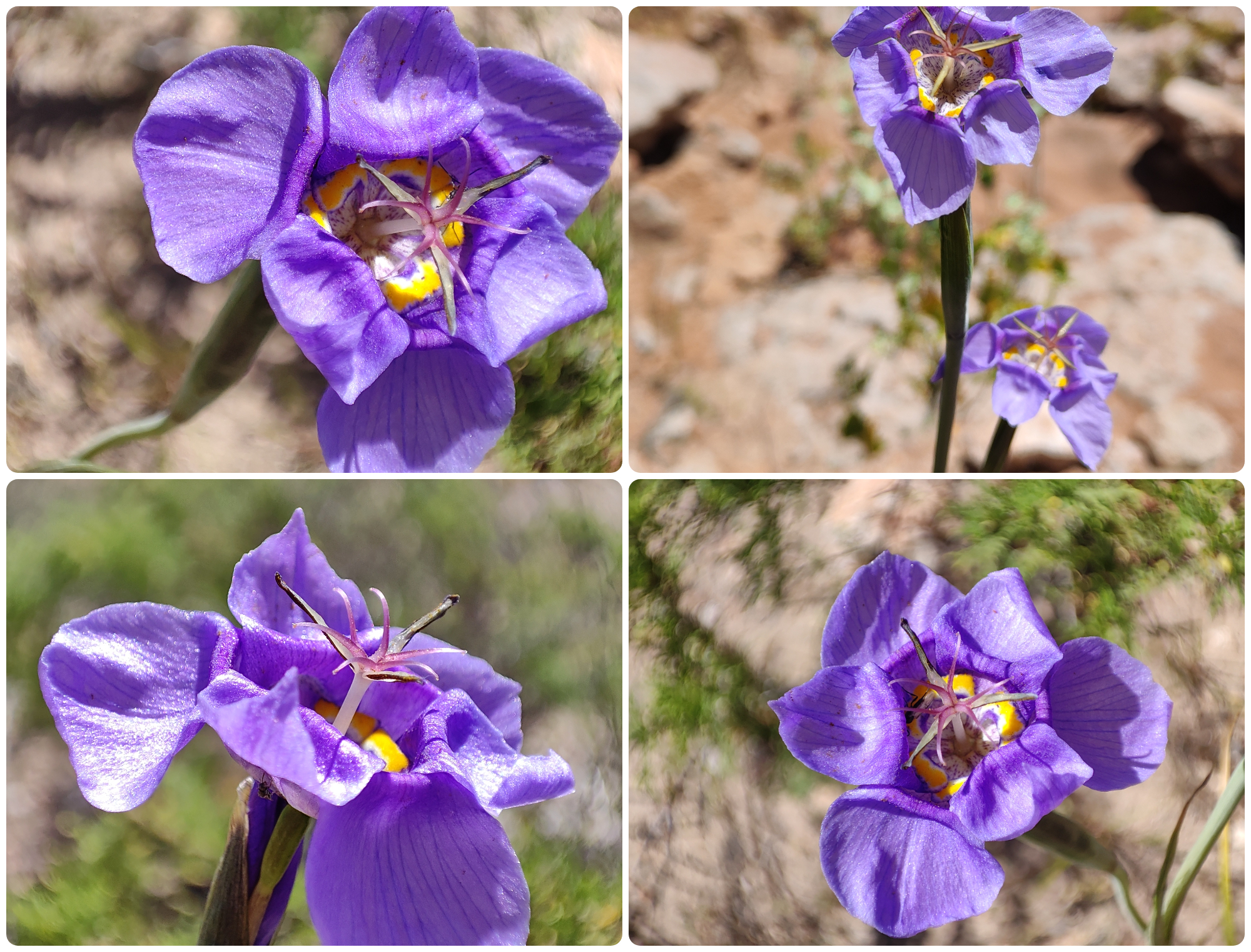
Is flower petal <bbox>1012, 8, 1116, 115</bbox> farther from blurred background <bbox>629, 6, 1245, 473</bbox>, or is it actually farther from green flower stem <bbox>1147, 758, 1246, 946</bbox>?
blurred background <bbox>629, 6, 1245, 473</bbox>

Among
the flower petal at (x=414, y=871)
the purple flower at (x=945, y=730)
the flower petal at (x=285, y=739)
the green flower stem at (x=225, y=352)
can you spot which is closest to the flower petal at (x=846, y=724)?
the purple flower at (x=945, y=730)

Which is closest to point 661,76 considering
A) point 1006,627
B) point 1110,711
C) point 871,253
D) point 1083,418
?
point 871,253

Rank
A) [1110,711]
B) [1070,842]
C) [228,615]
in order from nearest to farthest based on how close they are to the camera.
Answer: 1. [1110,711]
2. [1070,842]
3. [228,615]

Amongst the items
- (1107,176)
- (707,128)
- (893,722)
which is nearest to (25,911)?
(893,722)

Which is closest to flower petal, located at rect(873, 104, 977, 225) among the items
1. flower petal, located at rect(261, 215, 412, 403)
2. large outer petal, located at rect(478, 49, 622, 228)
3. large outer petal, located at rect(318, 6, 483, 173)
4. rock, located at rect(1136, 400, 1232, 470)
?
large outer petal, located at rect(478, 49, 622, 228)

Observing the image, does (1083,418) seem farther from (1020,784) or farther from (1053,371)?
(1020,784)

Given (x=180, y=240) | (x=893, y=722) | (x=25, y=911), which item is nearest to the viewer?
(x=180, y=240)

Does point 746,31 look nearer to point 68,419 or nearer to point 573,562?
point 573,562
